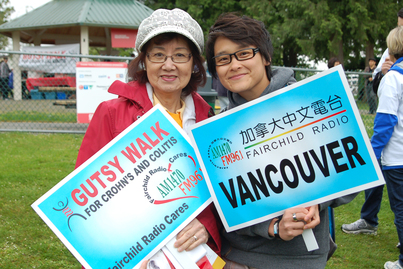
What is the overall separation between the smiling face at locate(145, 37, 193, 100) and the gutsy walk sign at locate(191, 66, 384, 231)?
44cm

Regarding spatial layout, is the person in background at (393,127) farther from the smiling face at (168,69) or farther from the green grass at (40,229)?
the smiling face at (168,69)

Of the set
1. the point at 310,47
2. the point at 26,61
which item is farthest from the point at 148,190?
the point at 310,47

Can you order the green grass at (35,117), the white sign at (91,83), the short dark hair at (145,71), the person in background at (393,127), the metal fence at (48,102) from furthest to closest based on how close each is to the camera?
1. the green grass at (35,117)
2. the metal fence at (48,102)
3. the white sign at (91,83)
4. the person in background at (393,127)
5. the short dark hair at (145,71)

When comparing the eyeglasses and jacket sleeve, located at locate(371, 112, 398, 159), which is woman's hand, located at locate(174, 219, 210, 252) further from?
jacket sleeve, located at locate(371, 112, 398, 159)

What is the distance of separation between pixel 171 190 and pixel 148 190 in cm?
11

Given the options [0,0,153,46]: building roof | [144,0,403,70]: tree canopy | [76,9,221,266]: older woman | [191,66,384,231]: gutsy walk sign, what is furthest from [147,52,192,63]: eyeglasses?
[144,0,403,70]: tree canopy

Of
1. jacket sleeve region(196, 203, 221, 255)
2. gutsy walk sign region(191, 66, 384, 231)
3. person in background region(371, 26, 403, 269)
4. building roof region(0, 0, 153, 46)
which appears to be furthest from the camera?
building roof region(0, 0, 153, 46)

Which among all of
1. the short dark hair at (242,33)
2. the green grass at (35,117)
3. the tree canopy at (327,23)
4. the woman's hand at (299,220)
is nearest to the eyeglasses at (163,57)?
the short dark hair at (242,33)

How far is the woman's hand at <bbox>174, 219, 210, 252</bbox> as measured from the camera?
68.9 inches

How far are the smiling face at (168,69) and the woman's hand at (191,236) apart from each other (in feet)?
2.56

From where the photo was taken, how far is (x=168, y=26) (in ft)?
6.40

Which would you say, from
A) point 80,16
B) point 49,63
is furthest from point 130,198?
point 80,16

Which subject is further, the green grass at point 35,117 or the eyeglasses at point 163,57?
the green grass at point 35,117

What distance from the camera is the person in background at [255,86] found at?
1770 mm
